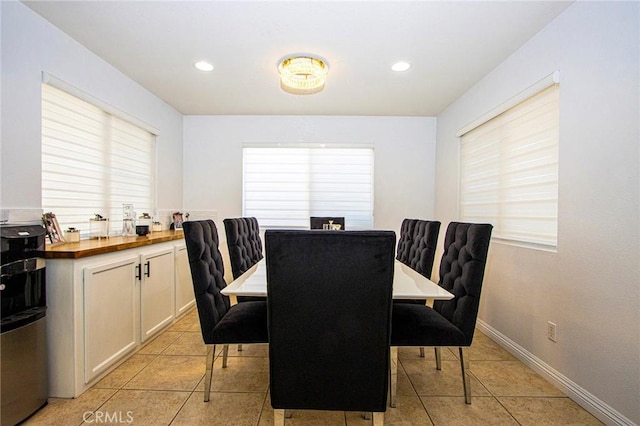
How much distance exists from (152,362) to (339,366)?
1.74 meters

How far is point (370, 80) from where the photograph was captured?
112 inches

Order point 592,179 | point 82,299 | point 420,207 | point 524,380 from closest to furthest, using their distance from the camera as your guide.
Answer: point 592,179, point 82,299, point 524,380, point 420,207

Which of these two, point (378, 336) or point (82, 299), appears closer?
point (378, 336)

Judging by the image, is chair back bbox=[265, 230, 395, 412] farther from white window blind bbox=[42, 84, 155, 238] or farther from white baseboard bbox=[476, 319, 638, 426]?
white window blind bbox=[42, 84, 155, 238]

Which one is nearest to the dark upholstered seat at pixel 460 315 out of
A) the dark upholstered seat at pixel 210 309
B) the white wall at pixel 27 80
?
the dark upholstered seat at pixel 210 309

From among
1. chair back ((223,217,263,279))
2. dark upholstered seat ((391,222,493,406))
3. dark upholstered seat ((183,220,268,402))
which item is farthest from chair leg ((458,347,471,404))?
chair back ((223,217,263,279))

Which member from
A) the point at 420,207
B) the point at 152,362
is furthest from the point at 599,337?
the point at 152,362

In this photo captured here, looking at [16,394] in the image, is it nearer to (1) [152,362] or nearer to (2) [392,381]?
(1) [152,362]

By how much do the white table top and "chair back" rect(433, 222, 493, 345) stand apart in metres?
0.16

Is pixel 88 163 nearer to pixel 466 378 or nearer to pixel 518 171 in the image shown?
pixel 466 378

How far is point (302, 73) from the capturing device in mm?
2379

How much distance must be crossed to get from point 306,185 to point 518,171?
2.40 meters

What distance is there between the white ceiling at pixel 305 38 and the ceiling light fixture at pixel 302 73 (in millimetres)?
78

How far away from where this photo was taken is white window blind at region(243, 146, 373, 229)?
159 inches
